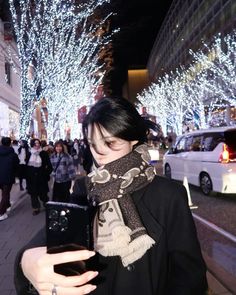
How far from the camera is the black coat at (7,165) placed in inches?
362

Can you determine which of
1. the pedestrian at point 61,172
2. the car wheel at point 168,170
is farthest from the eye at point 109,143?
the car wheel at point 168,170

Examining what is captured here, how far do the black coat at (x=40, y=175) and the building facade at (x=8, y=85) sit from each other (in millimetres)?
11824

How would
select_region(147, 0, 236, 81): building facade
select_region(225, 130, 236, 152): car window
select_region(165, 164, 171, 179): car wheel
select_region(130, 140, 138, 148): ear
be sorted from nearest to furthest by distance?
select_region(130, 140, 138, 148): ear → select_region(225, 130, 236, 152): car window → select_region(165, 164, 171, 179): car wheel → select_region(147, 0, 236, 81): building facade

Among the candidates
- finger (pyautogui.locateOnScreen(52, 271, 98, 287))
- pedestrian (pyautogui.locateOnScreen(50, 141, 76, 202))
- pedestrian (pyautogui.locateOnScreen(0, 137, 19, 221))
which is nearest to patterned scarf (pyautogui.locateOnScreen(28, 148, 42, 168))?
pedestrian (pyautogui.locateOnScreen(0, 137, 19, 221))

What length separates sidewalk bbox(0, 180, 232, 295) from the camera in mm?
4468

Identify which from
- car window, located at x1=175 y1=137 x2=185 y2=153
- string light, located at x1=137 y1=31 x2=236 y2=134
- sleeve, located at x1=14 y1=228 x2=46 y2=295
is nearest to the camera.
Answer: sleeve, located at x1=14 y1=228 x2=46 y2=295

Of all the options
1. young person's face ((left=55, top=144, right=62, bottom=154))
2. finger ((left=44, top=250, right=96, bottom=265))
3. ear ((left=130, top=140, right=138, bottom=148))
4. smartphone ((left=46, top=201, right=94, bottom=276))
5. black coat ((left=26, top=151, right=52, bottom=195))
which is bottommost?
black coat ((left=26, top=151, right=52, bottom=195))

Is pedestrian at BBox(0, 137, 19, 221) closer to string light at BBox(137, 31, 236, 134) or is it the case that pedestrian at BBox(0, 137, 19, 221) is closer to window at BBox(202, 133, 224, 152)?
window at BBox(202, 133, 224, 152)

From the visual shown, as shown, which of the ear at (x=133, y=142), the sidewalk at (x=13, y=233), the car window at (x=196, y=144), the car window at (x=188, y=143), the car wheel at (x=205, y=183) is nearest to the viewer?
the ear at (x=133, y=142)

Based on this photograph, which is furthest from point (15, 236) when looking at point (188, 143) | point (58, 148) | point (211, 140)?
point (188, 143)

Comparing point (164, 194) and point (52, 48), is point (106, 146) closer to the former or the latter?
point (164, 194)

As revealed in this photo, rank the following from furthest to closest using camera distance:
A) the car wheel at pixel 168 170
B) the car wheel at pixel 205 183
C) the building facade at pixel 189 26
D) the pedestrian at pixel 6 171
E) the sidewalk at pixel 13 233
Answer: the building facade at pixel 189 26
the car wheel at pixel 168 170
the car wheel at pixel 205 183
the pedestrian at pixel 6 171
the sidewalk at pixel 13 233

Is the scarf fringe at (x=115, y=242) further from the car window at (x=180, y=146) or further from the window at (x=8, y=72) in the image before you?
the window at (x=8, y=72)

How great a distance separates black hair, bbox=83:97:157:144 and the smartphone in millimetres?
454
